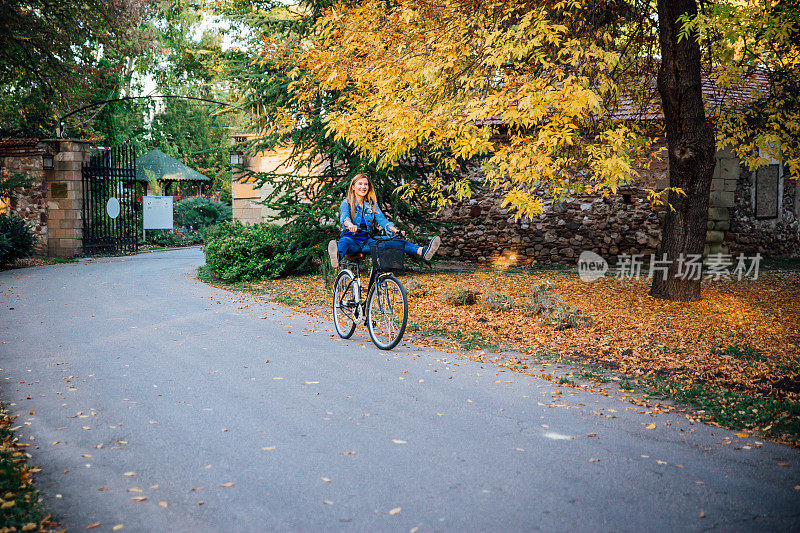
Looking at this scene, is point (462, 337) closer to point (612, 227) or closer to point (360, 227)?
point (360, 227)

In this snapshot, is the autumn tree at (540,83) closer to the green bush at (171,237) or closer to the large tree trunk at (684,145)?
the large tree trunk at (684,145)

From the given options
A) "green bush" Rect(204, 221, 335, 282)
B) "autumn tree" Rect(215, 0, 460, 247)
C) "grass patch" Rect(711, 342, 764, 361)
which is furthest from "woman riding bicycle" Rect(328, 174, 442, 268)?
"green bush" Rect(204, 221, 335, 282)

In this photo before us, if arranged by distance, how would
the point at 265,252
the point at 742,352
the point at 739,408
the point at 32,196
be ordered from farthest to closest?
the point at 32,196 < the point at 265,252 < the point at 742,352 < the point at 739,408

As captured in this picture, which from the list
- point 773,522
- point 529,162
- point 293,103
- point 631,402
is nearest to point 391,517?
point 773,522

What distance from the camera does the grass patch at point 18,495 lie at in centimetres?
295

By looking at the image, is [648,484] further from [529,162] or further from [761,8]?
[761,8]

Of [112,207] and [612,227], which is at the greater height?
[112,207]

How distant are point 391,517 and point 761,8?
26.1ft

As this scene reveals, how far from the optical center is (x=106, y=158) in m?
20.4

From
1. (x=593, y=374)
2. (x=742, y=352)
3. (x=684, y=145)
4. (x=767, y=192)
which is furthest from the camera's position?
(x=767, y=192)

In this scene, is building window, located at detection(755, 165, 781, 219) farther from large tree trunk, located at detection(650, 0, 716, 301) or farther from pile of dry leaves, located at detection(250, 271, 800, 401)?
large tree trunk, located at detection(650, 0, 716, 301)

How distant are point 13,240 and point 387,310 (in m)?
13.9

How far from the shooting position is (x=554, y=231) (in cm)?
1692

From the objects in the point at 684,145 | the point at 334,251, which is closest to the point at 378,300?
the point at 334,251
